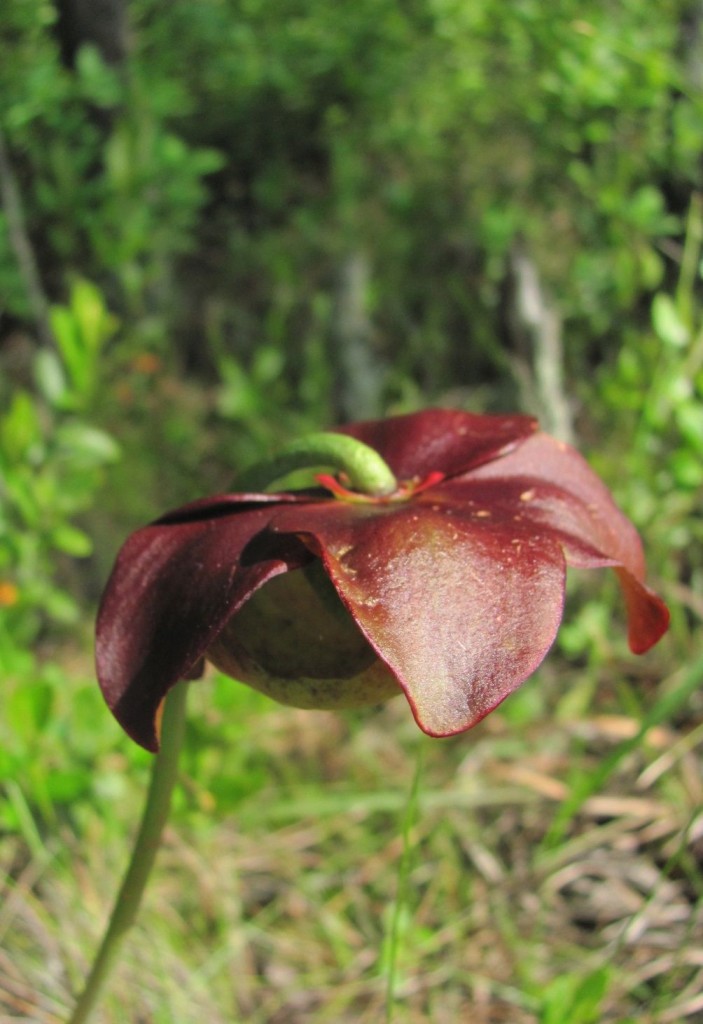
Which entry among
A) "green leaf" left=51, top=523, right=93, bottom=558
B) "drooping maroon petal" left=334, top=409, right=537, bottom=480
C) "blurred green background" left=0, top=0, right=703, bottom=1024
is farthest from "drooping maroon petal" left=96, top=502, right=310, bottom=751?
"green leaf" left=51, top=523, right=93, bottom=558

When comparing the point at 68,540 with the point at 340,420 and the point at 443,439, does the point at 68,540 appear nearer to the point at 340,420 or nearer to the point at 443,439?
the point at 443,439

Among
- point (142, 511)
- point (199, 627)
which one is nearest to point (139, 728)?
point (199, 627)

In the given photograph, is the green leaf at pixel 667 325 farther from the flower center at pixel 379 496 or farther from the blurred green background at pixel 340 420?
the flower center at pixel 379 496

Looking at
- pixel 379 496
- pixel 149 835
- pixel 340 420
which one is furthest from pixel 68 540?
pixel 340 420

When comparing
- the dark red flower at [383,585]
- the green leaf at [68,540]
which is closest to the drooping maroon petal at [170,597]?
the dark red flower at [383,585]

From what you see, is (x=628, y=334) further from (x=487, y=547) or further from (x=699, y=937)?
(x=487, y=547)

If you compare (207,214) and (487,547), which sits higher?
(487,547)
